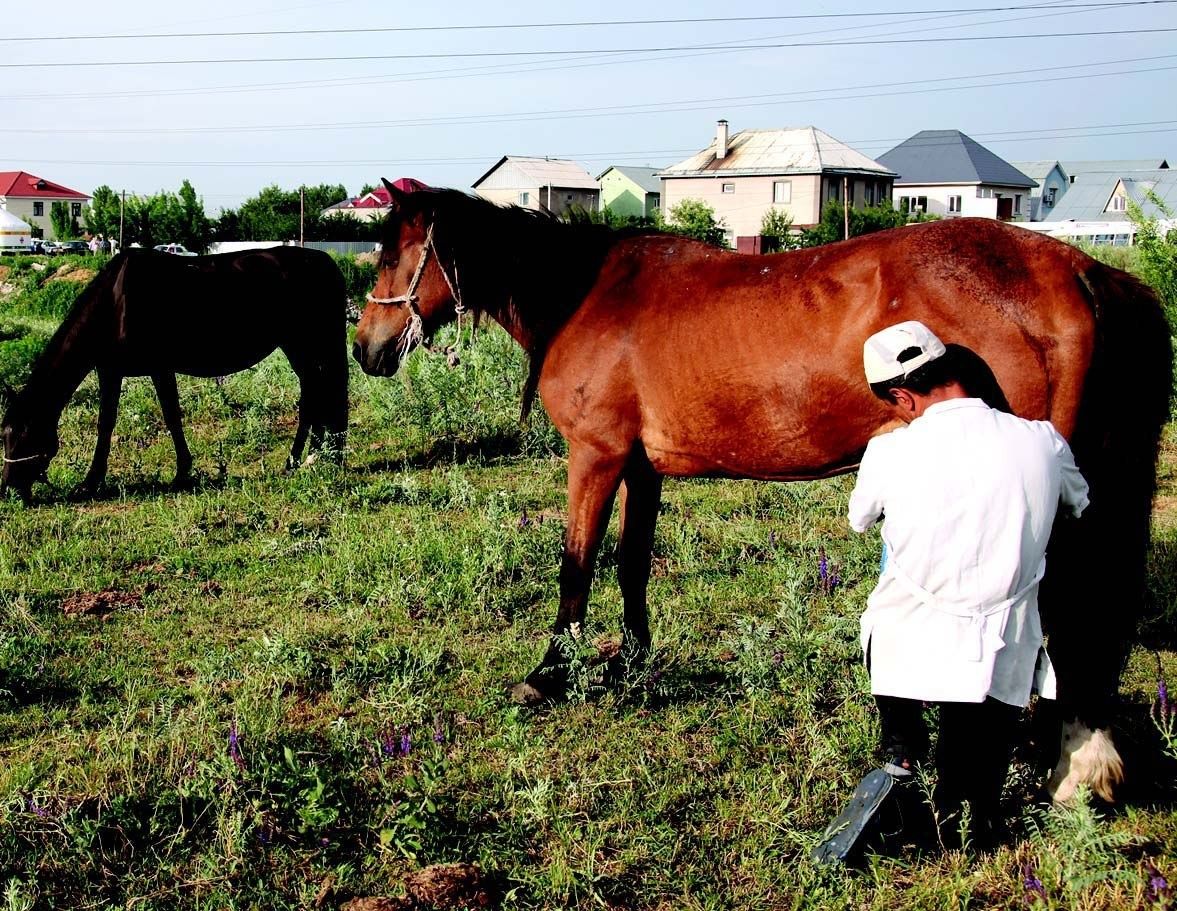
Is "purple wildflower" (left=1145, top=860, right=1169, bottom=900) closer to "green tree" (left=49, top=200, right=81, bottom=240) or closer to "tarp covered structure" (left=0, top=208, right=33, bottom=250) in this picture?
"tarp covered structure" (left=0, top=208, right=33, bottom=250)

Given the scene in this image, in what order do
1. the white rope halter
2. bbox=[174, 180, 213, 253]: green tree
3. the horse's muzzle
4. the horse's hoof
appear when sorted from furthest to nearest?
bbox=[174, 180, 213, 253]: green tree
the horse's muzzle
the white rope halter
the horse's hoof

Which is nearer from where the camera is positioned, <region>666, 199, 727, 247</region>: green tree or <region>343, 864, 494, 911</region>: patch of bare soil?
<region>343, 864, 494, 911</region>: patch of bare soil

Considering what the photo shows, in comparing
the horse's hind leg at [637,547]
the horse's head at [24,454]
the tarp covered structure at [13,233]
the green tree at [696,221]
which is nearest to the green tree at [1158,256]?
the horse's hind leg at [637,547]

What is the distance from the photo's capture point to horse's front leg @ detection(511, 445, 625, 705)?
462 cm

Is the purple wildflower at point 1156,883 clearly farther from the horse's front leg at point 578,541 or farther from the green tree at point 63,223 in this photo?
the green tree at point 63,223

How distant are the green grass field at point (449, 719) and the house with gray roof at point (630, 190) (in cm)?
7516

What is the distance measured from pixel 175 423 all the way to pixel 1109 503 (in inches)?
292

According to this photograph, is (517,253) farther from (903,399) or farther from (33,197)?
(33,197)

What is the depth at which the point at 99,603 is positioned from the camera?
5.86 meters

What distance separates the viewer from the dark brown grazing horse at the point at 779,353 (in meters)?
3.60

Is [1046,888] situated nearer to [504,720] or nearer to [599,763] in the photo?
[599,763]

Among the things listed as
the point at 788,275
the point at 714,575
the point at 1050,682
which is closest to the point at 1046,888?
the point at 1050,682

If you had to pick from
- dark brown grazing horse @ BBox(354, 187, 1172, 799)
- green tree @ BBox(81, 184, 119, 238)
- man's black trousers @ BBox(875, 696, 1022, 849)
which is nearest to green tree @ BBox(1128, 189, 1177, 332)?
dark brown grazing horse @ BBox(354, 187, 1172, 799)

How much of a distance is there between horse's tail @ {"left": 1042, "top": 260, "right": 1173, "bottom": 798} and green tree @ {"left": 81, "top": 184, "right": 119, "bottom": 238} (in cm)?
6896
